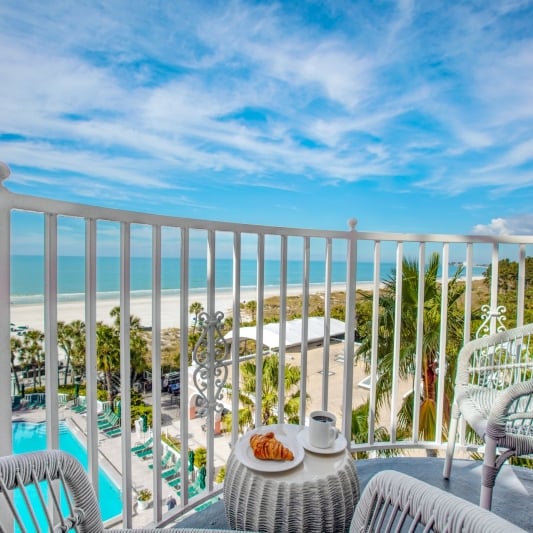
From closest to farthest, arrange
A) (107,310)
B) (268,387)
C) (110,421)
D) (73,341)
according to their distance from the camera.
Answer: (73,341) < (107,310) < (110,421) < (268,387)

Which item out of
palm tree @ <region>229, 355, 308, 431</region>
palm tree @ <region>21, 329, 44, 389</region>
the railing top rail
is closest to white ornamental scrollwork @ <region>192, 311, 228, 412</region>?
the railing top rail

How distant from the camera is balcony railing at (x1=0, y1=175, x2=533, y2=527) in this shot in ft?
3.25

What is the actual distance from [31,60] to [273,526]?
16.2 m

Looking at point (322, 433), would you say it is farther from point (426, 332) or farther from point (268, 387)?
point (268, 387)

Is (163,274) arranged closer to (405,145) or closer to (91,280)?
(91,280)

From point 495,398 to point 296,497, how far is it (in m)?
0.98

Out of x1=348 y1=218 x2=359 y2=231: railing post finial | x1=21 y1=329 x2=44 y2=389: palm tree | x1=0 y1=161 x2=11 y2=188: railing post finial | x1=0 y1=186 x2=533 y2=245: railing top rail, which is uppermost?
x1=0 y1=161 x2=11 y2=188: railing post finial

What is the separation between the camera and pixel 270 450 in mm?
1061

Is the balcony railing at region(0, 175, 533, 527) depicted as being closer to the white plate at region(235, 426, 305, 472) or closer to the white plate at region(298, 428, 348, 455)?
the white plate at region(235, 426, 305, 472)

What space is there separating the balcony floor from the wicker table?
384 mm

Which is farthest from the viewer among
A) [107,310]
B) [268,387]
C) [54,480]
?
[268,387]

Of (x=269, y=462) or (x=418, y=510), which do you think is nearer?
(x=418, y=510)

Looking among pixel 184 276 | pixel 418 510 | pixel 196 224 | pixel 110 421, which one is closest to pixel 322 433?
pixel 418 510

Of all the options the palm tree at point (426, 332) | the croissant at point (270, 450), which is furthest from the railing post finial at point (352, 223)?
the palm tree at point (426, 332)
